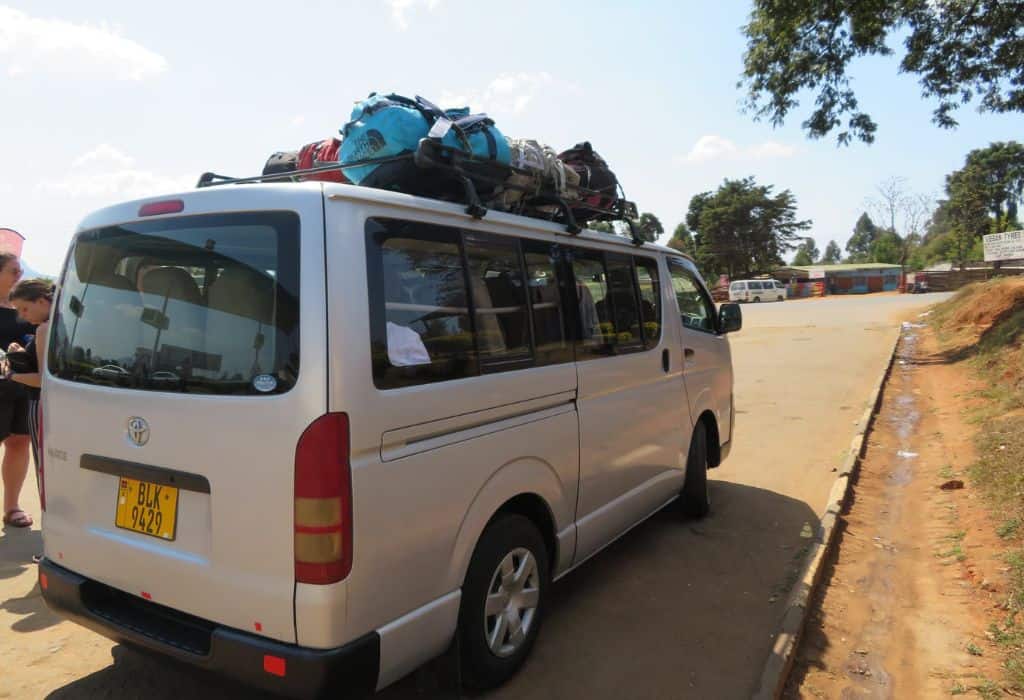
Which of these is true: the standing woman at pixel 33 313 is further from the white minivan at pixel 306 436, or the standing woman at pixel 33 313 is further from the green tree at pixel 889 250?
the green tree at pixel 889 250

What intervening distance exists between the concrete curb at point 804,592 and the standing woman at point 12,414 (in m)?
4.93

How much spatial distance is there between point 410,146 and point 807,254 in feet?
427

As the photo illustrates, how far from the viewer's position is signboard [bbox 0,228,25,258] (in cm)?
472

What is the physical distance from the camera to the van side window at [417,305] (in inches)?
88.7

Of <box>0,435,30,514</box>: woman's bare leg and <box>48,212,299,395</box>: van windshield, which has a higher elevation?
<box>48,212,299,395</box>: van windshield

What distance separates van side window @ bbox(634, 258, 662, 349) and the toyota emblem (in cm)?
275

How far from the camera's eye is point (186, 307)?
233cm

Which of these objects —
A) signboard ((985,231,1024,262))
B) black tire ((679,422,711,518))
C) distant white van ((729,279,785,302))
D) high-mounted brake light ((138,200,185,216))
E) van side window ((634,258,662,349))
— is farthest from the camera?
distant white van ((729,279,785,302))

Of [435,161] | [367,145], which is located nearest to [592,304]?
[435,161]

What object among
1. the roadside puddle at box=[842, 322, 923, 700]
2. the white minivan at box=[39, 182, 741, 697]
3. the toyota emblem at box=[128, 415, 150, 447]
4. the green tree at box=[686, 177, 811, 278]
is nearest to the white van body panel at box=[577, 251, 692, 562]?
the white minivan at box=[39, 182, 741, 697]

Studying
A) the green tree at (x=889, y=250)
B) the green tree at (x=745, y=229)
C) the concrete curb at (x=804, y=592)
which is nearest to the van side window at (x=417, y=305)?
the concrete curb at (x=804, y=592)

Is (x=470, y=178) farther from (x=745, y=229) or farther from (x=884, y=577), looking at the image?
(x=745, y=229)

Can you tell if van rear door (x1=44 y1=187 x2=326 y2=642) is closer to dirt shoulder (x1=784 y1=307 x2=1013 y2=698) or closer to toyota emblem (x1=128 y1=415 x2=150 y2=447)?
toyota emblem (x1=128 y1=415 x2=150 y2=447)

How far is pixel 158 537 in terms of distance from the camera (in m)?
2.27
